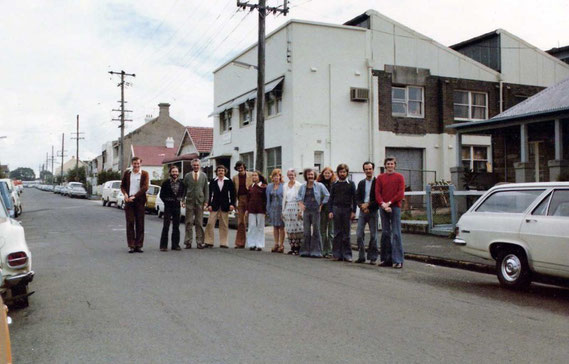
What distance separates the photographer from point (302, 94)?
A: 23.3m

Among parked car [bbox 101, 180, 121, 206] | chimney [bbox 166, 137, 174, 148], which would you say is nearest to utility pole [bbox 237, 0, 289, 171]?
parked car [bbox 101, 180, 121, 206]

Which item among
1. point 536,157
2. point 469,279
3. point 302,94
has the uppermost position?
point 302,94

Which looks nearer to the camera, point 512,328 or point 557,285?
point 512,328

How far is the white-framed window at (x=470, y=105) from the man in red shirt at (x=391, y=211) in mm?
17956

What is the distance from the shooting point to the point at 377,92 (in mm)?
24547

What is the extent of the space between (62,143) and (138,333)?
10360cm

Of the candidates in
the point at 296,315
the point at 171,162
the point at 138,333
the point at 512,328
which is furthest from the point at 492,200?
the point at 171,162

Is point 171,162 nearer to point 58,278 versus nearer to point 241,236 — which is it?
point 241,236

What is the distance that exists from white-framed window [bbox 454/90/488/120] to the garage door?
9.40ft

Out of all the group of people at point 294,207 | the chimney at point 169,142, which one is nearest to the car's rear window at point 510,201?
the group of people at point 294,207

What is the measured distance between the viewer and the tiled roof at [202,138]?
40.2m

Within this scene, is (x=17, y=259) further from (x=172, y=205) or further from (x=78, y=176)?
(x=78, y=176)

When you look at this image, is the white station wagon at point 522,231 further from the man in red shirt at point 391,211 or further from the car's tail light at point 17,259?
the car's tail light at point 17,259

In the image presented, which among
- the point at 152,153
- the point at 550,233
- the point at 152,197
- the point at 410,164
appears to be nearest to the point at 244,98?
the point at 152,197
